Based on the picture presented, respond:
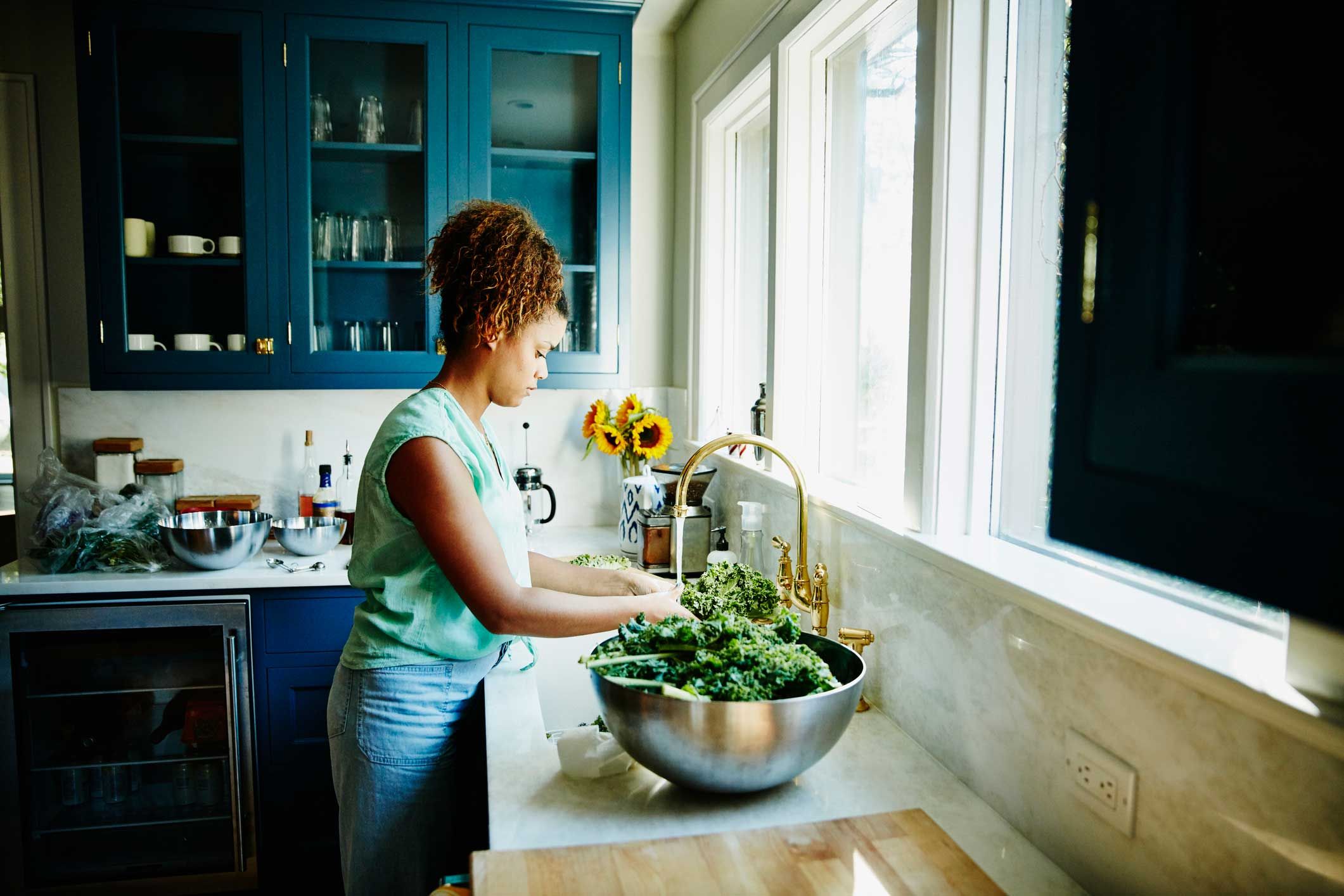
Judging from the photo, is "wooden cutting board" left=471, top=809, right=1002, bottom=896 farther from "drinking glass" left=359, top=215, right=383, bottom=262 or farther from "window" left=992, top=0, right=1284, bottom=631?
"drinking glass" left=359, top=215, right=383, bottom=262

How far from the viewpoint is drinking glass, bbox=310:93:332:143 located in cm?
267

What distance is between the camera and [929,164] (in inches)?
53.9

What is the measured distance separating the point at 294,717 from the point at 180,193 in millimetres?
1555

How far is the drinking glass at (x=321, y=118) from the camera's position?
2.67 m

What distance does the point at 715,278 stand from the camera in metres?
2.91

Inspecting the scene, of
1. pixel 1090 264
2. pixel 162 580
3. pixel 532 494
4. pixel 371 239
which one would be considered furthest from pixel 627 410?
pixel 1090 264

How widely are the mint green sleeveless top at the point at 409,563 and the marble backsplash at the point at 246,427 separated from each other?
5.40ft

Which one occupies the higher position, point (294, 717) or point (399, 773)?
point (399, 773)

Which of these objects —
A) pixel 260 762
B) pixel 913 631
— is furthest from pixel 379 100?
pixel 913 631

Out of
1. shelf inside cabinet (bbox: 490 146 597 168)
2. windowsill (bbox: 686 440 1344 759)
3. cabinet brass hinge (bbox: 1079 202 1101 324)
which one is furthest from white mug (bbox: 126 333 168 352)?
cabinet brass hinge (bbox: 1079 202 1101 324)

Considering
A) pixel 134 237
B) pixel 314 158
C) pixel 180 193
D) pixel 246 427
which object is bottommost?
pixel 246 427

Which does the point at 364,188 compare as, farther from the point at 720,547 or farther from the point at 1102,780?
the point at 1102,780

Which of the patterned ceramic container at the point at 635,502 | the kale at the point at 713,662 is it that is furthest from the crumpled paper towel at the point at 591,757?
the patterned ceramic container at the point at 635,502

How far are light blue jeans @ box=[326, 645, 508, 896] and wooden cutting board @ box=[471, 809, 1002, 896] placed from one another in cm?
47
